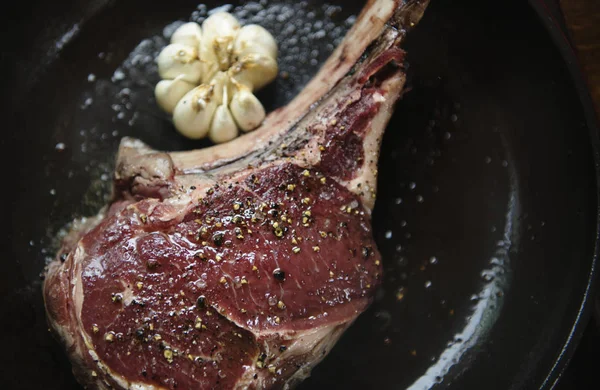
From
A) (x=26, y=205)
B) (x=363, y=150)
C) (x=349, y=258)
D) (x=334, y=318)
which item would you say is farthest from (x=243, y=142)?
(x=26, y=205)

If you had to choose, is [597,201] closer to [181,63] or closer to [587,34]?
[587,34]

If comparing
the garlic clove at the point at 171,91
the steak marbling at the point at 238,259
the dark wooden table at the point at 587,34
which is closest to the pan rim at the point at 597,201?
the dark wooden table at the point at 587,34

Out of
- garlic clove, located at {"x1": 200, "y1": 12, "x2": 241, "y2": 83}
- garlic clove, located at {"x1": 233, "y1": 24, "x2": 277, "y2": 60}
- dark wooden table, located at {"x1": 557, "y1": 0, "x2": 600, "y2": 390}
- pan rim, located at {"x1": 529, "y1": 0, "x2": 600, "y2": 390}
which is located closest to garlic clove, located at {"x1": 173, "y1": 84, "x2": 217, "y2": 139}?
garlic clove, located at {"x1": 200, "y1": 12, "x2": 241, "y2": 83}

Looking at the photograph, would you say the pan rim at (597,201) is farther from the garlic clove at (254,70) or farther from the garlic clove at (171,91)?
the garlic clove at (171,91)

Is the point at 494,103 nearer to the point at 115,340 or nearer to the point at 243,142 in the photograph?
the point at 243,142

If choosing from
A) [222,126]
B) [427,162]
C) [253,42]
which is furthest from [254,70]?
[427,162]
